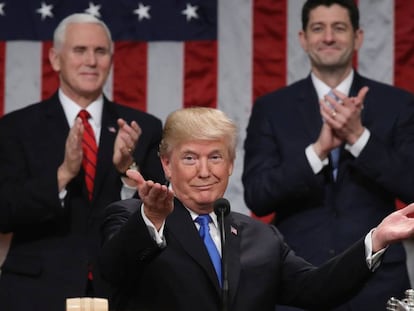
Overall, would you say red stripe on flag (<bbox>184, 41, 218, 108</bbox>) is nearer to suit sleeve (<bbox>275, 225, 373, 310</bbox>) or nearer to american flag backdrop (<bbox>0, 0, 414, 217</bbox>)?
american flag backdrop (<bbox>0, 0, 414, 217</bbox>)

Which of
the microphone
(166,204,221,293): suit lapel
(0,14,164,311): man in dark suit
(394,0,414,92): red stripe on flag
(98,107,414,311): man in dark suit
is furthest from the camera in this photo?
(394,0,414,92): red stripe on flag

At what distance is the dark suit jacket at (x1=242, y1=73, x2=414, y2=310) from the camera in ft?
15.4

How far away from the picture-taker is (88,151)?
4.82 metres

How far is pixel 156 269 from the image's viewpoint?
3641 millimetres

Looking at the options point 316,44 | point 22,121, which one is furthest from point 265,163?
point 22,121

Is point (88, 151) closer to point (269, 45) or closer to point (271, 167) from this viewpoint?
point (271, 167)

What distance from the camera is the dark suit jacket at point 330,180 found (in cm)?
470

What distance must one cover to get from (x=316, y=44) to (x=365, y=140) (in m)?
0.51

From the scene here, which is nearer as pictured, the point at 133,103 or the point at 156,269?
the point at 156,269

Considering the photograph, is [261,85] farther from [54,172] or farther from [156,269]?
[156,269]

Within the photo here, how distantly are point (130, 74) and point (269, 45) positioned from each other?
0.66 meters

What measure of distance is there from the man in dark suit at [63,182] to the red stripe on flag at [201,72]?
2.82 ft

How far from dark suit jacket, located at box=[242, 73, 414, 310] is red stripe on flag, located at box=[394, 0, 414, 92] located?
0.79 metres

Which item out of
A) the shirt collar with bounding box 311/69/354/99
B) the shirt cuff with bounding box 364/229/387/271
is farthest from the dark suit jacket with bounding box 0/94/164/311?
the shirt cuff with bounding box 364/229/387/271
